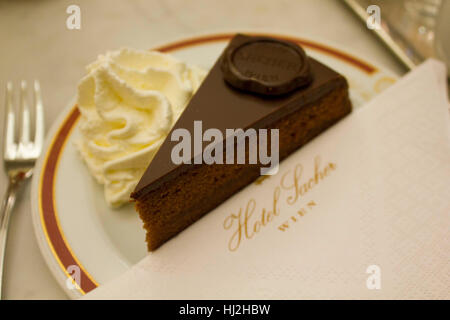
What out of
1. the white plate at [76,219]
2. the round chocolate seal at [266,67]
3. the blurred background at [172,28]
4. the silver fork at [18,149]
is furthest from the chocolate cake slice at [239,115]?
the silver fork at [18,149]

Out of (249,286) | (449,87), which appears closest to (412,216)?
(249,286)

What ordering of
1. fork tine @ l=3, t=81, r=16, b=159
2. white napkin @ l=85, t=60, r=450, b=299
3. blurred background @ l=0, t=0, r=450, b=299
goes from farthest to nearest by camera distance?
1. blurred background @ l=0, t=0, r=450, b=299
2. fork tine @ l=3, t=81, r=16, b=159
3. white napkin @ l=85, t=60, r=450, b=299

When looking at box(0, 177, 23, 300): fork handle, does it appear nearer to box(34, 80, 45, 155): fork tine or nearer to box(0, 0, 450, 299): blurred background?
box(34, 80, 45, 155): fork tine

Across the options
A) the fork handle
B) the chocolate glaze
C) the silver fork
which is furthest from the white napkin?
the silver fork

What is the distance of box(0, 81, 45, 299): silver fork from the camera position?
1216mm

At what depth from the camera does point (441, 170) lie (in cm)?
118

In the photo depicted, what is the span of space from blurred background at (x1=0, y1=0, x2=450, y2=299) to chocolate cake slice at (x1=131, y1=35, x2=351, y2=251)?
334 millimetres

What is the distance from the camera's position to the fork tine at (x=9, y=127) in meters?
1.32

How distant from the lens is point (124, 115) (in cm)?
A: 121

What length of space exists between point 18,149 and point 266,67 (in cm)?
87

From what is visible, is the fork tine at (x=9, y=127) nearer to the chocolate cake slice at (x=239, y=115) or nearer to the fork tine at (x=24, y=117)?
the fork tine at (x=24, y=117)

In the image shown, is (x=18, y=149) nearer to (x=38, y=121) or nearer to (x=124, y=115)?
(x=38, y=121)

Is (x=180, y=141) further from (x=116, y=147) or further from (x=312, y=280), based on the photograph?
(x=312, y=280)

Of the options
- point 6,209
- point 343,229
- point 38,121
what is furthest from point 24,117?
point 343,229
